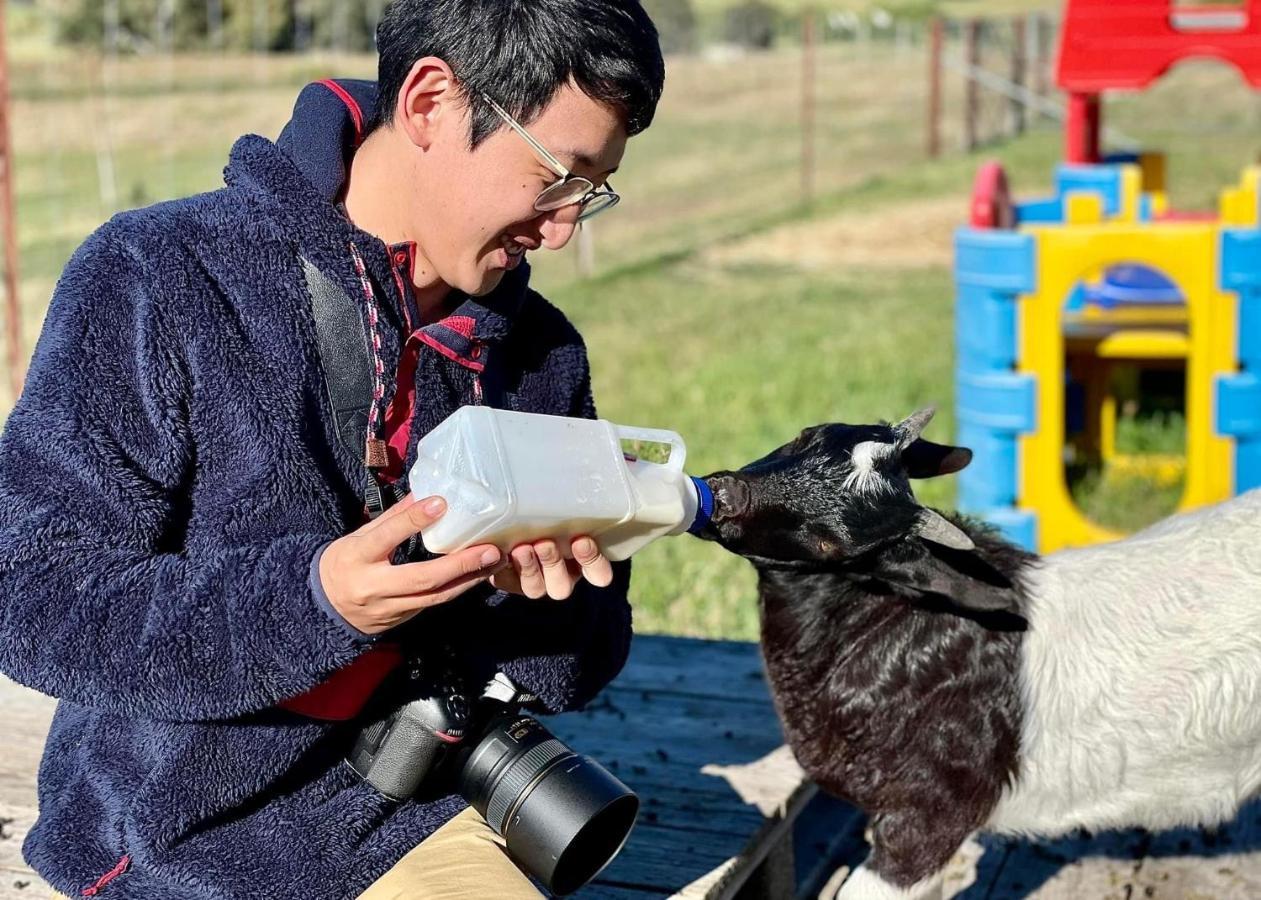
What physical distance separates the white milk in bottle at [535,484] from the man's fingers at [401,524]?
3 cm

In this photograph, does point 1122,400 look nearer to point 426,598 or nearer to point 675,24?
point 426,598

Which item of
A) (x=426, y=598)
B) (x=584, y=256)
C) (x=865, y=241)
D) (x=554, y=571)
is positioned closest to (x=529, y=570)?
(x=554, y=571)

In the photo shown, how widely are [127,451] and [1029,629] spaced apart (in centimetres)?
205

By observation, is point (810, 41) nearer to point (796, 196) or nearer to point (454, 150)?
point (796, 196)

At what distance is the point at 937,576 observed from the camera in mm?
3156

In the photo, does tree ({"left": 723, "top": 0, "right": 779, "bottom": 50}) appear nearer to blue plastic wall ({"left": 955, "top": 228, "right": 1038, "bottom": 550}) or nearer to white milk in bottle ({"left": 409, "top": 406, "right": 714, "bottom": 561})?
blue plastic wall ({"left": 955, "top": 228, "right": 1038, "bottom": 550})

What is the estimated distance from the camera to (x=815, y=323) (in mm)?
11391

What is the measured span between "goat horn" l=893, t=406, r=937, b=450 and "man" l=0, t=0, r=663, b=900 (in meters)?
1.03

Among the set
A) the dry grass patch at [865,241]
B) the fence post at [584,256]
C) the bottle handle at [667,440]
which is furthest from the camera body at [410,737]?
the dry grass patch at [865,241]

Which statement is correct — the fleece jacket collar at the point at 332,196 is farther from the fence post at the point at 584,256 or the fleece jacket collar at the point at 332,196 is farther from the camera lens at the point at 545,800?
the fence post at the point at 584,256

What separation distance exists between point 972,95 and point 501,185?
2018 cm

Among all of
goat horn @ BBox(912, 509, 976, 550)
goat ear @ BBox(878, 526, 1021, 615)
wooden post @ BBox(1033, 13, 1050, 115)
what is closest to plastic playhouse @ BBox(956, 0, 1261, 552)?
goat ear @ BBox(878, 526, 1021, 615)

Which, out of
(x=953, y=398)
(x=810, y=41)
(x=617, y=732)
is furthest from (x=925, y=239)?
(x=617, y=732)

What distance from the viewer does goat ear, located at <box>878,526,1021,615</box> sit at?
10.3ft
